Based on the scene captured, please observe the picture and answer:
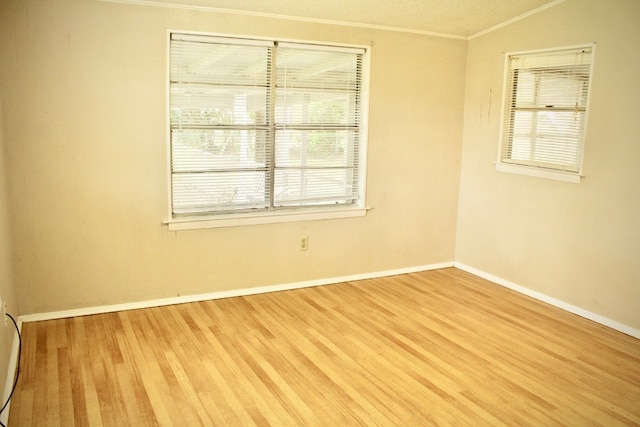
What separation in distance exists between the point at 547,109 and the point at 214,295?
316cm

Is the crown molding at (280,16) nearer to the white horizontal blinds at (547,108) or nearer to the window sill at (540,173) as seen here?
the white horizontal blinds at (547,108)

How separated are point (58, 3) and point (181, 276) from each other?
2.12m

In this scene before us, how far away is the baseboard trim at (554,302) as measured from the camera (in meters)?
4.05

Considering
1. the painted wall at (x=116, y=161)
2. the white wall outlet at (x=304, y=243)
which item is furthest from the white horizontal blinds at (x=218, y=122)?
the white wall outlet at (x=304, y=243)

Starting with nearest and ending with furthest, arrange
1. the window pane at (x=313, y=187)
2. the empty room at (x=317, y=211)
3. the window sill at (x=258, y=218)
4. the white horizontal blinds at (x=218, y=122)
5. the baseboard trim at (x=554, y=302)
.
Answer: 1. the empty room at (x=317, y=211)
2. the baseboard trim at (x=554, y=302)
3. the white horizontal blinds at (x=218, y=122)
4. the window sill at (x=258, y=218)
5. the window pane at (x=313, y=187)

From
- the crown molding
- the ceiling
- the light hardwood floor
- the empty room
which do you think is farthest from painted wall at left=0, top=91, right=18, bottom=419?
the ceiling

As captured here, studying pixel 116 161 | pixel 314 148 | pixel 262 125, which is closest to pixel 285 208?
pixel 314 148

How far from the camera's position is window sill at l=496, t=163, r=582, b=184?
14.3 feet

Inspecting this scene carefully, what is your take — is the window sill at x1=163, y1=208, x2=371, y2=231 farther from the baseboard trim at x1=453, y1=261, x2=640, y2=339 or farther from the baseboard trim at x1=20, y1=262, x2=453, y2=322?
the baseboard trim at x1=453, y1=261, x2=640, y2=339

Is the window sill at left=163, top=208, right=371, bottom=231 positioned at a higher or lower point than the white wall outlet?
higher

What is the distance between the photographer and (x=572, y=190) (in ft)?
14.4

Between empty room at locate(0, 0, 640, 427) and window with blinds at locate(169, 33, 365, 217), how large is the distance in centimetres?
2

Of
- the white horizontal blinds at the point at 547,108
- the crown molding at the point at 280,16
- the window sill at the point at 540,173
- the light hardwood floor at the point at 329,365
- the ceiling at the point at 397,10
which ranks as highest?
the ceiling at the point at 397,10

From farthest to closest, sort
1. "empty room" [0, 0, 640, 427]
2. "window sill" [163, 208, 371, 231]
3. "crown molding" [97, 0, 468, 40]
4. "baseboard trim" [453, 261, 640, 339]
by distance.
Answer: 1. "window sill" [163, 208, 371, 231]
2. "baseboard trim" [453, 261, 640, 339]
3. "crown molding" [97, 0, 468, 40]
4. "empty room" [0, 0, 640, 427]
